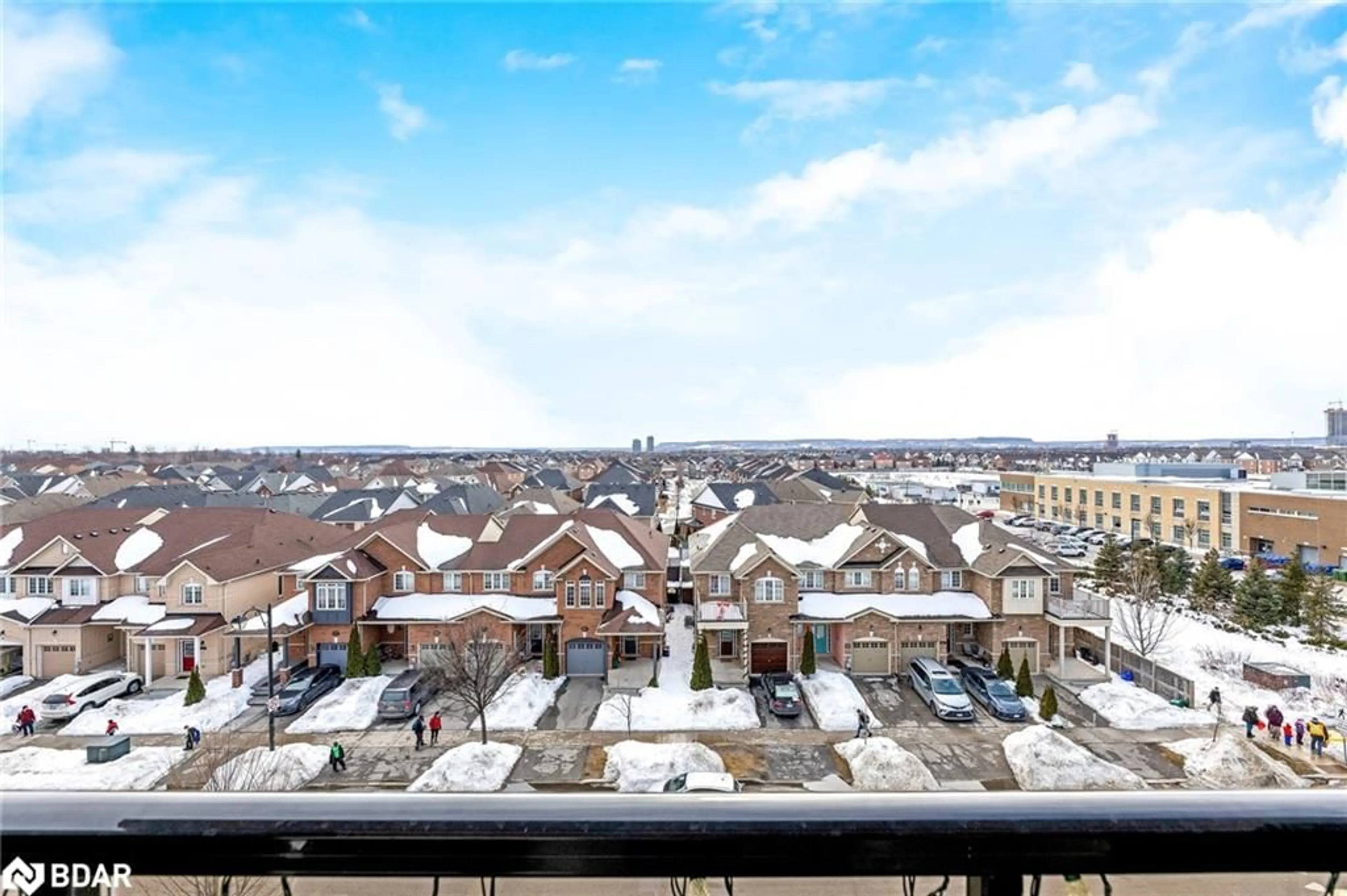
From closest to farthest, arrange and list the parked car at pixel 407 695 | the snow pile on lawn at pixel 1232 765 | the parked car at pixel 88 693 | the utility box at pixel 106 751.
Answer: the snow pile on lawn at pixel 1232 765 < the utility box at pixel 106 751 < the parked car at pixel 407 695 < the parked car at pixel 88 693

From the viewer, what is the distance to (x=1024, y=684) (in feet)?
55.9

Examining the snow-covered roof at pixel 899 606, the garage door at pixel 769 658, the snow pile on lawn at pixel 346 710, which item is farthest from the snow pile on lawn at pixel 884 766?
the snow pile on lawn at pixel 346 710

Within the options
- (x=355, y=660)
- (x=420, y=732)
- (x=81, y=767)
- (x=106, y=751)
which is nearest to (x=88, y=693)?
(x=81, y=767)

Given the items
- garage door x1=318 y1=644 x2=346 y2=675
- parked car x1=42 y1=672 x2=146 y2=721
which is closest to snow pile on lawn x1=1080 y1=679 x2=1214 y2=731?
garage door x1=318 y1=644 x2=346 y2=675

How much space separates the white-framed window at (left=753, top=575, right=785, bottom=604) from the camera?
63.2 feet

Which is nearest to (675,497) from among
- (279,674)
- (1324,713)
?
(279,674)

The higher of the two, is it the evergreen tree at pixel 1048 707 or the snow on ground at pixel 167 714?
the evergreen tree at pixel 1048 707

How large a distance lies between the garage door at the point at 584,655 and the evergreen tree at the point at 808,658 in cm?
519

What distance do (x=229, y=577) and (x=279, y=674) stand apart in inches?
148

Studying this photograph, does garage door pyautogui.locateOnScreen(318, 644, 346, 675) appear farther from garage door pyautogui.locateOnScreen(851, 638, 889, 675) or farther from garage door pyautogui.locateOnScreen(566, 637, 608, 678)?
garage door pyautogui.locateOnScreen(851, 638, 889, 675)

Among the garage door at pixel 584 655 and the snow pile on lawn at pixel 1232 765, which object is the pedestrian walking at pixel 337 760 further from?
the snow pile on lawn at pixel 1232 765

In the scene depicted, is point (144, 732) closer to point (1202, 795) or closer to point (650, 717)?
point (650, 717)

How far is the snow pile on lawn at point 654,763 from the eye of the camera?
1259cm

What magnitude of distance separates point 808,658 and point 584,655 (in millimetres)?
5893
